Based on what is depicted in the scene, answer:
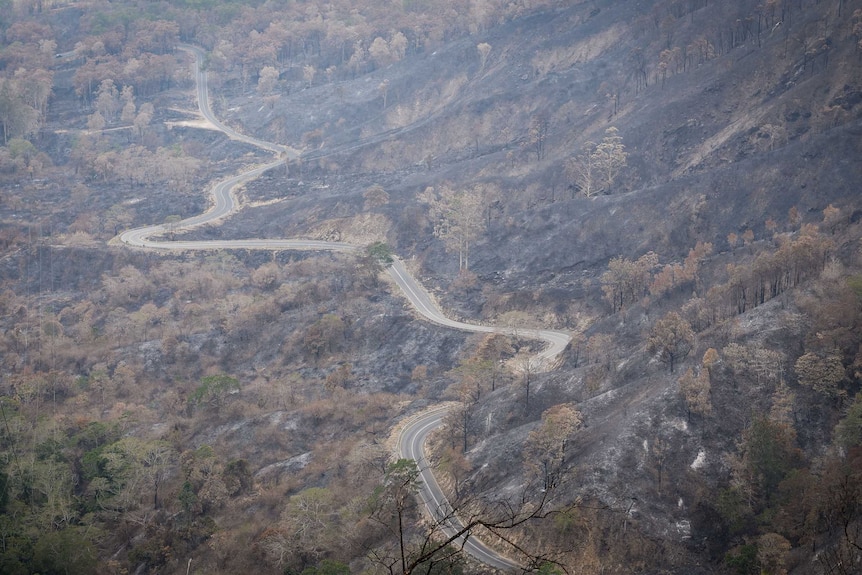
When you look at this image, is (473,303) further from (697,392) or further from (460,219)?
(697,392)

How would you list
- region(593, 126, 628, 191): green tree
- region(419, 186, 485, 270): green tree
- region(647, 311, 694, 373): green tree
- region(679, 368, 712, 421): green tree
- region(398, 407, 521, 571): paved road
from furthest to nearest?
region(593, 126, 628, 191): green tree → region(419, 186, 485, 270): green tree → region(647, 311, 694, 373): green tree → region(679, 368, 712, 421): green tree → region(398, 407, 521, 571): paved road

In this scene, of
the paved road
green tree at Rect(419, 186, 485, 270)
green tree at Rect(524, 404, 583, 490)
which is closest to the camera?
the paved road

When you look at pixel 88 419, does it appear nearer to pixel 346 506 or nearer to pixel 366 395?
pixel 366 395

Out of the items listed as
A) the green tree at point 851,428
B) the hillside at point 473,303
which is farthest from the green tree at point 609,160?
the green tree at point 851,428

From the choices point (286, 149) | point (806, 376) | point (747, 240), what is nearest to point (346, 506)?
point (806, 376)

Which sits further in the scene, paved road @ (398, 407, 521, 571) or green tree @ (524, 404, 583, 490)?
green tree @ (524, 404, 583, 490)

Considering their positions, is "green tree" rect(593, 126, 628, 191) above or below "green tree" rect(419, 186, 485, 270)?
above

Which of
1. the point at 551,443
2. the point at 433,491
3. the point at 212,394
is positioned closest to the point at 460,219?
the point at 212,394

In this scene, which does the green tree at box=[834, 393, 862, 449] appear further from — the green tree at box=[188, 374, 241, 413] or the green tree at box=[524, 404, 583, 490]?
the green tree at box=[188, 374, 241, 413]

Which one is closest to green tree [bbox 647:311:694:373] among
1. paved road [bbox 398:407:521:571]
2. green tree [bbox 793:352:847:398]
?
green tree [bbox 793:352:847:398]
